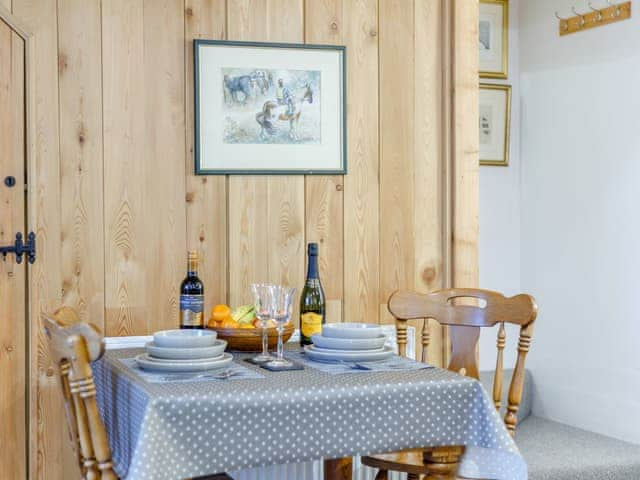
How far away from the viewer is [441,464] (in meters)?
2.17

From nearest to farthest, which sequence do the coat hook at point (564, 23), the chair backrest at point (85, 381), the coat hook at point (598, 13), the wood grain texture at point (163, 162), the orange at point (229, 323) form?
the chair backrest at point (85, 381) → the orange at point (229, 323) → the wood grain texture at point (163, 162) → the coat hook at point (598, 13) → the coat hook at point (564, 23)

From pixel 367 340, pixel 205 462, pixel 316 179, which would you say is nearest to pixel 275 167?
pixel 316 179

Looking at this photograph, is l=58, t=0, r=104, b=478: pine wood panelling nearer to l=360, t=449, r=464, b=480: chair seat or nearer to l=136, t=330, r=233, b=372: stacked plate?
l=136, t=330, r=233, b=372: stacked plate

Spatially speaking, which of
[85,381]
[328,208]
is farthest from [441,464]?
[328,208]

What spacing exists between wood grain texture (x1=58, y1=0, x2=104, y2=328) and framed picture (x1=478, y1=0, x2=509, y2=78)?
87.7 inches

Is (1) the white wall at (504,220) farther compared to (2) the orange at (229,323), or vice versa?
(1) the white wall at (504,220)

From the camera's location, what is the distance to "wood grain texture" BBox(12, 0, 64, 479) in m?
2.69

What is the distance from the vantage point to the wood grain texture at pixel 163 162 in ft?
9.25

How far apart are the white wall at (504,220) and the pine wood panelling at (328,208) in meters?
1.57

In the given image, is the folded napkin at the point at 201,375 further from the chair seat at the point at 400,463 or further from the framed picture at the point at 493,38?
the framed picture at the point at 493,38

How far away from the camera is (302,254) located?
2.97 meters

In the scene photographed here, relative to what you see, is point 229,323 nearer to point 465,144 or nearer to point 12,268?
point 12,268

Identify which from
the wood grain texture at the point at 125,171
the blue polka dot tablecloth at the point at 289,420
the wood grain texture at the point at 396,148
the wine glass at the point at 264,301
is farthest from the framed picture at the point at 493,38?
the blue polka dot tablecloth at the point at 289,420

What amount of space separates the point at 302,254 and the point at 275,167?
0.31 metres
